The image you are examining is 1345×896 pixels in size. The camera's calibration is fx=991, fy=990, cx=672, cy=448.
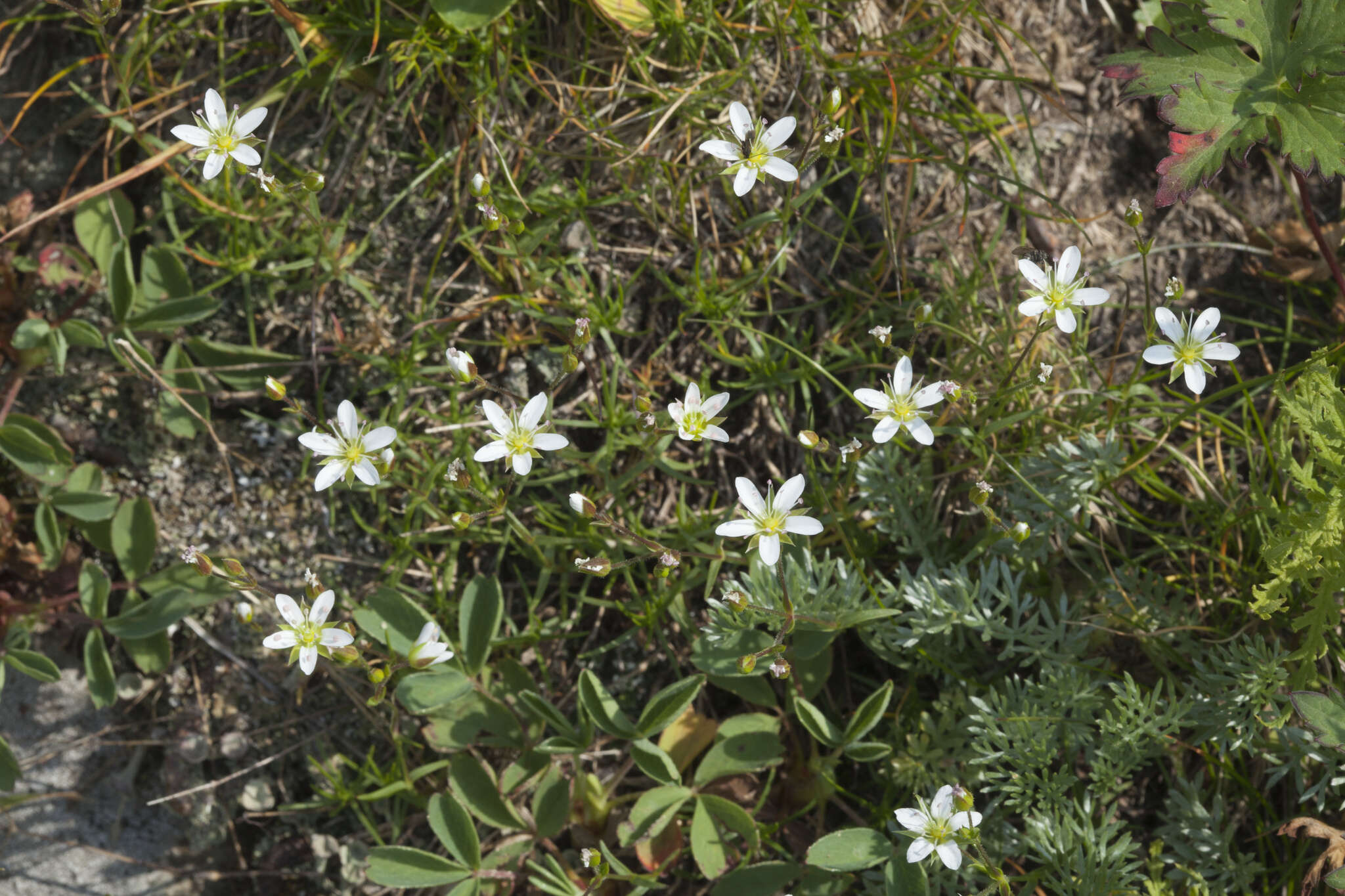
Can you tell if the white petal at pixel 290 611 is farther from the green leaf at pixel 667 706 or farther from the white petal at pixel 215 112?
the white petal at pixel 215 112

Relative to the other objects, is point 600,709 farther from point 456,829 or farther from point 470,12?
point 470,12

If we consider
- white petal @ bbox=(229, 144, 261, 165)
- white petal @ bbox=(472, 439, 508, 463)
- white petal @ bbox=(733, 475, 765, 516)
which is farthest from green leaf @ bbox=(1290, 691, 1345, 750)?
white petal @ bbox=(229, 144, 261, 165)

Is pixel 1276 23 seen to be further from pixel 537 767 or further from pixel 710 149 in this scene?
pixel 537 767

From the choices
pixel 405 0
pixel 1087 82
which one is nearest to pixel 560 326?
pixel 405 0

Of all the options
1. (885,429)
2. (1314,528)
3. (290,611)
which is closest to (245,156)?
(290,611)

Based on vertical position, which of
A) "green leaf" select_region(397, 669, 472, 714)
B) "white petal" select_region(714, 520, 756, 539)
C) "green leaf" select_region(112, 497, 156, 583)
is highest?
"white petal" select_region(714, 520, 756, 539)

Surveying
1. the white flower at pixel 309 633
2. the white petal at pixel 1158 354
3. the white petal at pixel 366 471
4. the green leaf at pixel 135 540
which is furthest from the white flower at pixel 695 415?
the green leaf at pixel 135 540

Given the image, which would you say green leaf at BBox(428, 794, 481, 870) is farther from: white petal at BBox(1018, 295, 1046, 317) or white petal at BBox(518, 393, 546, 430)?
white petal at BBox(1018, 295, 1046, 317)
